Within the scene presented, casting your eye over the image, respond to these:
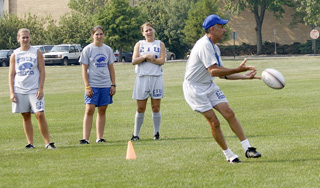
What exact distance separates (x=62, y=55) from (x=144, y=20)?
13.8 metres

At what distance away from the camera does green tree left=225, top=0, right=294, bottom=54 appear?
73.9m

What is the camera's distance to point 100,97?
1105cm

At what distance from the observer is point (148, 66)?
11.1 meters

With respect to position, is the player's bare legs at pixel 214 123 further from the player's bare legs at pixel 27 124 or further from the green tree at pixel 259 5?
the green tree at pixel 259 5

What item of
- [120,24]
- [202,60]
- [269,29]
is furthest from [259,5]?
[202,60]

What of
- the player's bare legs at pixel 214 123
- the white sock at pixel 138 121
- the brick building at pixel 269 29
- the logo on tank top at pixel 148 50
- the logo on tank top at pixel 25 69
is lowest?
the white sock at pixel 138 121

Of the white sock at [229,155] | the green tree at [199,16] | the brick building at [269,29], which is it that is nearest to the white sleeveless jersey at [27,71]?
the white sock at [229,155]

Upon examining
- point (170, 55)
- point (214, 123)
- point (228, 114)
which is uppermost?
point (170, 55)

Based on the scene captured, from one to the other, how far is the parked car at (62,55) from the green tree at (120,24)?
679 cm

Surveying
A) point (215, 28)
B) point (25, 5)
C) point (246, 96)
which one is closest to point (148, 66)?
point (215, 28)

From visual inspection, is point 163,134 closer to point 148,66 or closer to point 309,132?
point 148,66

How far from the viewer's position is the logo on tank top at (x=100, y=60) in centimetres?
1091

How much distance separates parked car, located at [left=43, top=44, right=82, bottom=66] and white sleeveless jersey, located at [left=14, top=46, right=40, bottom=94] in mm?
44332

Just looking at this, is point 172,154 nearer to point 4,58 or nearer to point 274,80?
point 274,80
